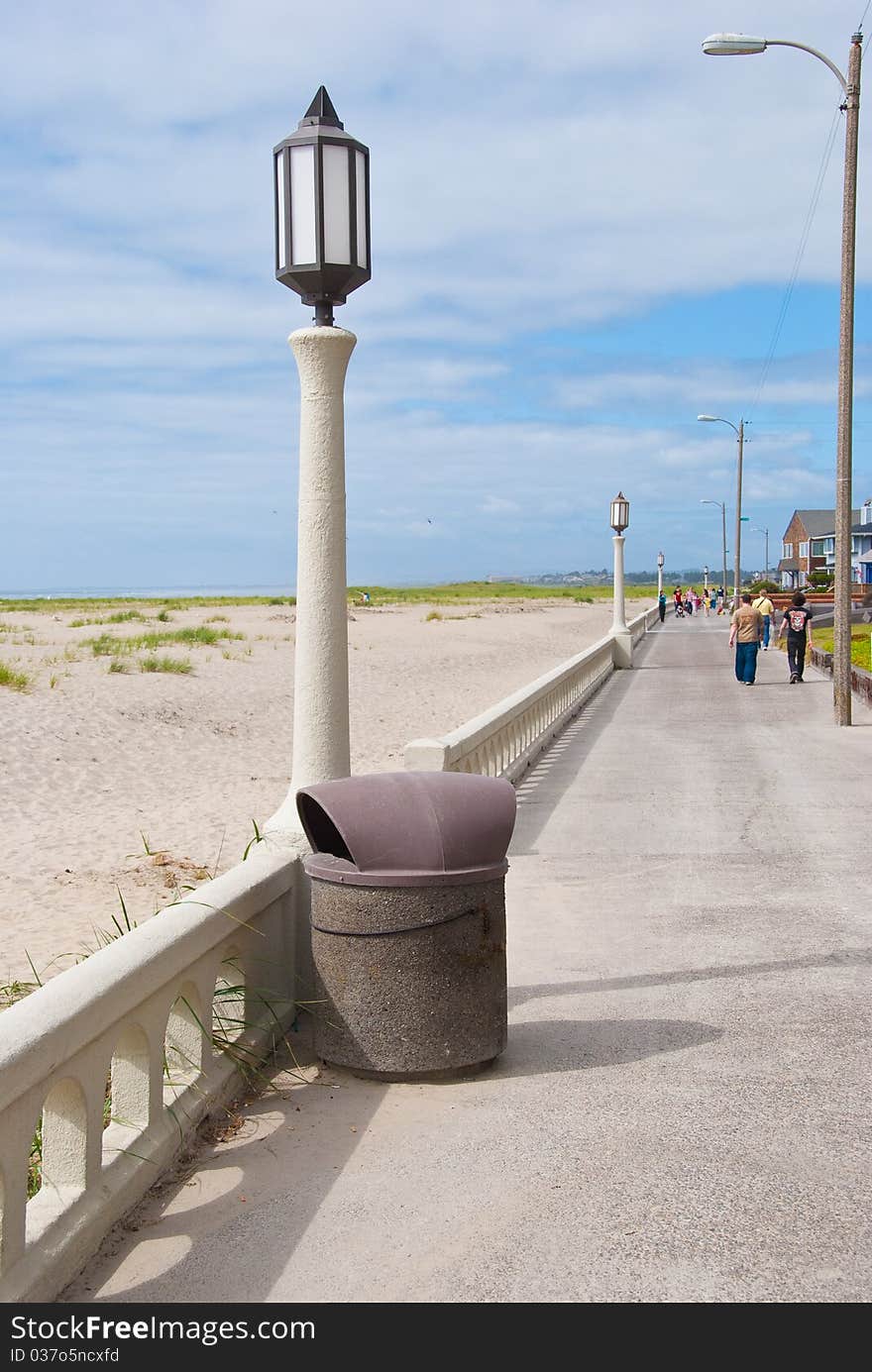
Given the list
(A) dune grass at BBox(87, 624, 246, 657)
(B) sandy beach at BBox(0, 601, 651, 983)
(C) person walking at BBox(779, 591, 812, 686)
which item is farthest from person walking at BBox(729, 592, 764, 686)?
(A) dune grass at BBox(87, 624, 246, 657)

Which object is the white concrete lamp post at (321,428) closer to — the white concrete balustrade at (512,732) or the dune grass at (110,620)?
the white concrete balustrade at (512,732)

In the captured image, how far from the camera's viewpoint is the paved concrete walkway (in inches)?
136

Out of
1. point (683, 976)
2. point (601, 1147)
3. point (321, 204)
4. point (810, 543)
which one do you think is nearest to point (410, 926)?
point (601, 1147)

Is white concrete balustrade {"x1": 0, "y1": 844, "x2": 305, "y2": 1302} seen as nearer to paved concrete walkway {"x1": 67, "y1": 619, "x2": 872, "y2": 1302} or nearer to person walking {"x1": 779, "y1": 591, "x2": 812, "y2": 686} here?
paved concrete walkway {"x1": 67, "y1": 619, "x2": 872, "y2": 1302}

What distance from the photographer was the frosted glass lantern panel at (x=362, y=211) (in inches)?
222

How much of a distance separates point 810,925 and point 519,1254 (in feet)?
13.9

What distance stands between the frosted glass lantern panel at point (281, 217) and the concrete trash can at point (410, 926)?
2346mm

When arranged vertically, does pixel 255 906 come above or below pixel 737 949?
above

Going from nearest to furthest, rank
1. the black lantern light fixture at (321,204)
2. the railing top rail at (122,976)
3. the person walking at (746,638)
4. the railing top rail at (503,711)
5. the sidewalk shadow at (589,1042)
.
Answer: the railing top rail at (122,976)
the sidewalk shadow at (589,1042)
the black lantern light fixture at (321,204)
the railing top rail at (503,711)
the person walking at (746,638)

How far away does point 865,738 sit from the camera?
16.1 m

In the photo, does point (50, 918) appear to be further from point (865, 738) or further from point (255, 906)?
point (865, 738)

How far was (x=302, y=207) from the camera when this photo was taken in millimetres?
5582

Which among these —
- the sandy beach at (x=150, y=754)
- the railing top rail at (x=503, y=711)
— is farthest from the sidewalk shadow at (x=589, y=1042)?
the railing top rail at (x=503, y=711)
